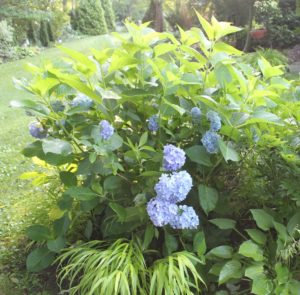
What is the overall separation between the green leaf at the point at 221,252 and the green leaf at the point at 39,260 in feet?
2.79

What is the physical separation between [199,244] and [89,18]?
2026cm

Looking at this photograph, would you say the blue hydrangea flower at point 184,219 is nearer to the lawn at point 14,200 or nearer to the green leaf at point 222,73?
the green leaf at point 222,73

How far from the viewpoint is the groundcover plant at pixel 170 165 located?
193 centimetres

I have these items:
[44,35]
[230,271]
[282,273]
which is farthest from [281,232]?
[44,35]

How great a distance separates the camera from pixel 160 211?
1.87m

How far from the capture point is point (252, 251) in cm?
195

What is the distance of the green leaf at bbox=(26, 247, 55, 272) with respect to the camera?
2.32 metres

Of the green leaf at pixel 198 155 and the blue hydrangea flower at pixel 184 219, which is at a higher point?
the green leaf at pixel 198 155

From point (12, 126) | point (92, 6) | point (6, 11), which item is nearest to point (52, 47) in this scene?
point (6, 11)

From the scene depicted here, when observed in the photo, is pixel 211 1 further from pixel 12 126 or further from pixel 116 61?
pixel 116 61

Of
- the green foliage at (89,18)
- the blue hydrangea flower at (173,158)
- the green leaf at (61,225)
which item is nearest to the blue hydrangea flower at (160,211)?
the blue hydrangea flower at (173,158)

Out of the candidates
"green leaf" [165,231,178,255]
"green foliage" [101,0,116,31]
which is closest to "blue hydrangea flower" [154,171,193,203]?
"green leaf" [165,231,178,255]

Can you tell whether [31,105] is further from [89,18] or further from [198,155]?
[89,18]

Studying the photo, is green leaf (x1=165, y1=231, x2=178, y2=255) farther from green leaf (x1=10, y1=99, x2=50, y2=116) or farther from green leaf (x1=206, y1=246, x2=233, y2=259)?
green leaf (x1=10, y1=99, x2=50, y2=116)
